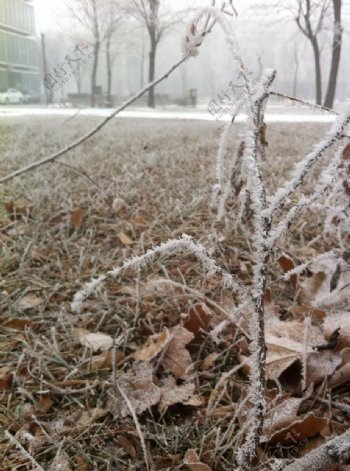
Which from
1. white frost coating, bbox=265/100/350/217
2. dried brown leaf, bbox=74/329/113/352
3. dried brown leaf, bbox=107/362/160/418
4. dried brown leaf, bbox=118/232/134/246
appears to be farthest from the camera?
dried brown leaf, bbox=118/232/134/246

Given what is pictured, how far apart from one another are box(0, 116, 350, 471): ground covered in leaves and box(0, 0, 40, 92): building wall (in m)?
0.81

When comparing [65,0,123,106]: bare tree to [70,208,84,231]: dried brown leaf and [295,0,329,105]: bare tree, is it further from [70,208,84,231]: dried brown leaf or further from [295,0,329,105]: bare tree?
[295,0,329,105]: bare tree

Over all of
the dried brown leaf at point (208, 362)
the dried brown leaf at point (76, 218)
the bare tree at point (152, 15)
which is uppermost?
the bare tree at point (152, 15)

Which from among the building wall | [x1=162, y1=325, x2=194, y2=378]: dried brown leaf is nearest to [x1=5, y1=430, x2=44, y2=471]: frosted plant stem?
[x1=162, y1=325, x2=194, y2=378]: dried brown leaf

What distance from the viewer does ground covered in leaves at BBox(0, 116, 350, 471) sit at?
1.77ft

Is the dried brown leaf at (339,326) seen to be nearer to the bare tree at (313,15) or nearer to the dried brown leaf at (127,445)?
the dried brown leaf at (127,445)

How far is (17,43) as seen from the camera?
7.04 ft

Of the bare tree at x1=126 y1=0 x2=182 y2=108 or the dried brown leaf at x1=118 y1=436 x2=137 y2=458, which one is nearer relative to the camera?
the dried brown leaf at x1=118 y1=436 x2=137 y2=458

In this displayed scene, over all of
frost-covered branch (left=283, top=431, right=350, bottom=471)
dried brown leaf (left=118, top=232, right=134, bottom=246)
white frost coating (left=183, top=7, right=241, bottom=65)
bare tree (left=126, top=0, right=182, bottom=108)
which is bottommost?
dried brown leaf (left=118, top=232, right=134, bottom=246)

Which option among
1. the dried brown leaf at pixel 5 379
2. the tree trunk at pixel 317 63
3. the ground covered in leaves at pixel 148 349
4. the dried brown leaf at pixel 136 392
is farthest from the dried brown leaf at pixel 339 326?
the tree trunk at pixel 317 63

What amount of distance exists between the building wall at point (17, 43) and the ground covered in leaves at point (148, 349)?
814 mm

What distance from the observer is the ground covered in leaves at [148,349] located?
0.54m

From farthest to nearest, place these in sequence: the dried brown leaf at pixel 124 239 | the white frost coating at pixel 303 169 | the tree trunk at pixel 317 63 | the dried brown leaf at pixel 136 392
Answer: the tree trunk at pixel 317 63 → the dried brown leaf at pixel 124 239 → the dried brown leaf at pixel 136 392 → the white frost coating at pixel 303 169

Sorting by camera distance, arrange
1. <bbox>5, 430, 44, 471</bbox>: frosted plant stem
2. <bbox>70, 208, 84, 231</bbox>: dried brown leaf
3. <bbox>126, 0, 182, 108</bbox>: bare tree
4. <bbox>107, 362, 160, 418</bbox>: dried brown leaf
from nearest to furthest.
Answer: <bbox>5, 430, 44, 471</bbox>: frosted plant stem < <bbox>107, 362, 160, 418</bbox>: dried brown leaf < <bbox>70, 208, 84, 231</bbox>: dried brown leaf < <bbox>126, 0, 182, 108</bbox>: bare tree
